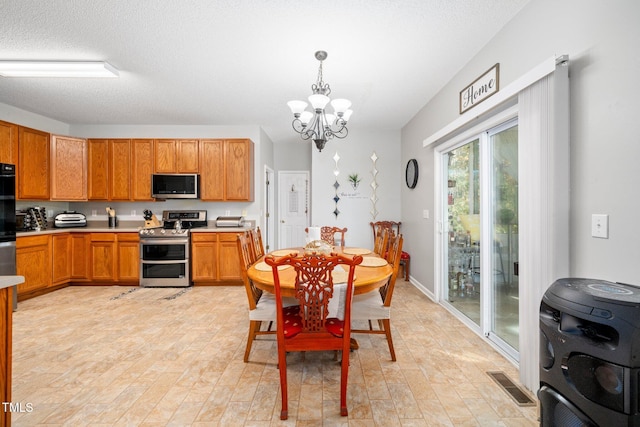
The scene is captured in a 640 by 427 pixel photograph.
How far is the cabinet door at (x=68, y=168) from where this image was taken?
175 inches

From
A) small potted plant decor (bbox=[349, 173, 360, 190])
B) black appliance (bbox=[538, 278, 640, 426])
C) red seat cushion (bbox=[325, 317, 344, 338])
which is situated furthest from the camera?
small potted plant decor (bbox=[349, 173, 360, 190])

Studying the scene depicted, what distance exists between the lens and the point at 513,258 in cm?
254

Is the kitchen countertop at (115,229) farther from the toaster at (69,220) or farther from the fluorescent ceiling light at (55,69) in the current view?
the fluorescent ceiling light at (55,69)

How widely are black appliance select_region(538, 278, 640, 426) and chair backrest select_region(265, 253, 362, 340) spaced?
0.90 metres

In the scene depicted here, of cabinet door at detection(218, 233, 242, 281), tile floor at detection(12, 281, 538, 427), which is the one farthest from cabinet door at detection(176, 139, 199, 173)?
tile floor at detection(12, 281, 538, 427)

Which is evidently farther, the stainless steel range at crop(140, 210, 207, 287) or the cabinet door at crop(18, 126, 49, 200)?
the stainless steel range at crop(140, 210, 207, 287)

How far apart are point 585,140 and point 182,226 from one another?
200 inches

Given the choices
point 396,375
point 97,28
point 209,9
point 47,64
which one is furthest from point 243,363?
point 47,64

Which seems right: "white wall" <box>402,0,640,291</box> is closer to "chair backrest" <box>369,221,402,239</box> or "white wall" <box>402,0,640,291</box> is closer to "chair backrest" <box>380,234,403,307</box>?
"chair backrest" <box>380,234,403,307</box>

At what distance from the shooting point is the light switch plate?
151cm

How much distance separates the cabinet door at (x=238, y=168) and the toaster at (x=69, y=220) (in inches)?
92.8

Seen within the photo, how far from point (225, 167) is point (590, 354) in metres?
4.71

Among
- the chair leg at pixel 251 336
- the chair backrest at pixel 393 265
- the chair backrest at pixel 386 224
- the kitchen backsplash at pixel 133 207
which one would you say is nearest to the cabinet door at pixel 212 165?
the kitchen backsplash at pixel 133 207

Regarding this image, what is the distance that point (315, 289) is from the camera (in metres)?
1.73
